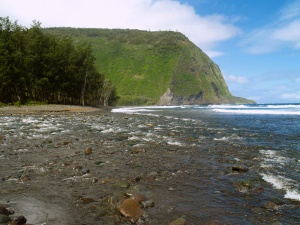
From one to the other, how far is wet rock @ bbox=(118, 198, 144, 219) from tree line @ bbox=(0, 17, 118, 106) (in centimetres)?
4673

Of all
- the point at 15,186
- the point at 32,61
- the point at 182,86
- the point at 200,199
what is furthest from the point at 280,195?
the point at 182,86

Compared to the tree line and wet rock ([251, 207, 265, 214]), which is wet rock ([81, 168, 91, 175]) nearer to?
wet rock ([251, 207, 265, 214])

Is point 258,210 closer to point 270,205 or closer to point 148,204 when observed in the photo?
point 270,205

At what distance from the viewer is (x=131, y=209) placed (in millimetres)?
5000

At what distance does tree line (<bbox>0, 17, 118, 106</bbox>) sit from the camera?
152ft

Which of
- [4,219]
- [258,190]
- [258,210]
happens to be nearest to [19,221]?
[4,219]

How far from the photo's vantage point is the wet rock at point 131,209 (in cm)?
484

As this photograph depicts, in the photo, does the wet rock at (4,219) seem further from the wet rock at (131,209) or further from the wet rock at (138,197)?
the wet rock at (138,197)

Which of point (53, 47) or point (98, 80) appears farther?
point (98, 80)

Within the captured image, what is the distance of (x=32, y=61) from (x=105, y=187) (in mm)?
49736

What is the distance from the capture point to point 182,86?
17712 cm

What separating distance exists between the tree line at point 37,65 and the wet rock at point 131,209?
46730 millimetres

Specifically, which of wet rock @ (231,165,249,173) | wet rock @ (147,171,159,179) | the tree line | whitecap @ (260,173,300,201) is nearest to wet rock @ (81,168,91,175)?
wet rock @ (147,171,159,179)

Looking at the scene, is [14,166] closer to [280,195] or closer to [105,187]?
[105,187]
